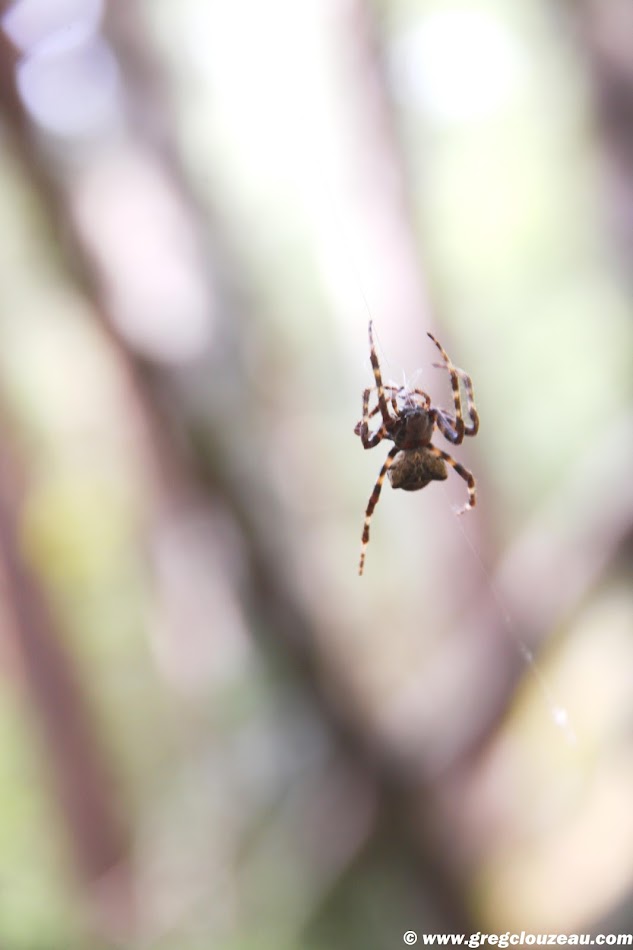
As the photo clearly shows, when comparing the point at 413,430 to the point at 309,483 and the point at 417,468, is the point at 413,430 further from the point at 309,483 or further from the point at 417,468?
the point at 309,483

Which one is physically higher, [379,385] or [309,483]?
[309,483]

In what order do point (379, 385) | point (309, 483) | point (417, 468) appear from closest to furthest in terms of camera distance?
point (379, 385) → point (417, 468) → point (309, 483)

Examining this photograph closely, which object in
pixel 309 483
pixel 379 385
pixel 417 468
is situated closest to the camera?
pixel 379 385

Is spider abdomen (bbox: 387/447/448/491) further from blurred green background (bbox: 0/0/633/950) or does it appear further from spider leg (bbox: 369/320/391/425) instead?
blurred green background (bbox: 0/0/633/950)

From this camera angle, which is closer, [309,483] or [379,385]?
[379,385]

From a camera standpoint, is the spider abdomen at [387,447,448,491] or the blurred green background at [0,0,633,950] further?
the blurred green background at [0,0,633,950]

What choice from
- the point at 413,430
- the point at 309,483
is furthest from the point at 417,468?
the point at 309,483

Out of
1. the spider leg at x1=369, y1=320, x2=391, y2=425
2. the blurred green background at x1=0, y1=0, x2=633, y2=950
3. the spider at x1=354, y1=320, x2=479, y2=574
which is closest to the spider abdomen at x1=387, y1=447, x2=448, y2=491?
the spider at x1=354, y1=320, x2=479, y2=574
